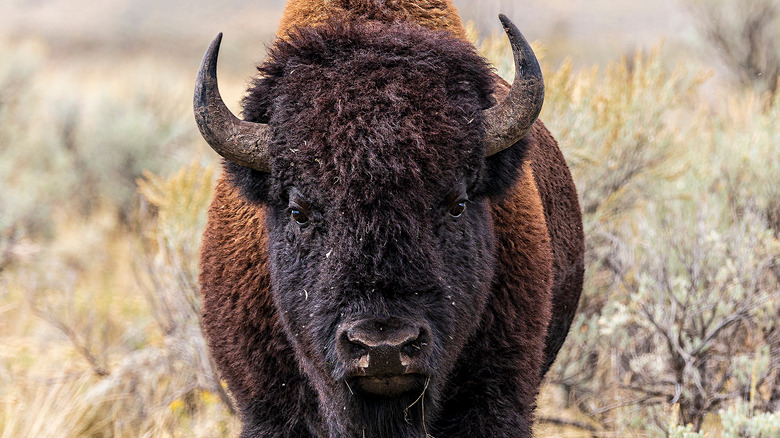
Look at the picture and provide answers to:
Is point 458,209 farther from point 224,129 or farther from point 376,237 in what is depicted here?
point 224,129

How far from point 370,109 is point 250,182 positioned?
697 millimetres

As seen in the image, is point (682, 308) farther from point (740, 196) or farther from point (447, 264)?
point (447, 264)

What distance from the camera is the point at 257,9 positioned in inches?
1978

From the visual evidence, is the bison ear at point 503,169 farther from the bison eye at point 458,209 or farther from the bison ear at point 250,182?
the bison ear at point 250,182

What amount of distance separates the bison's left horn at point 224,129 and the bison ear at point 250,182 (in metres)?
0.12

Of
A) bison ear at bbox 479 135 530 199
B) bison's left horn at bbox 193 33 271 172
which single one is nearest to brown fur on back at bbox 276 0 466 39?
bison's left horn at bbox 193 33 271 172

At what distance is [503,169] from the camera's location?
3.28m

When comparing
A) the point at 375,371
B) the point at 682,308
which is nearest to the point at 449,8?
the point at 375,371

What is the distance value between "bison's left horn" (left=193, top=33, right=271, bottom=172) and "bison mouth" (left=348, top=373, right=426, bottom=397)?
3.12ft

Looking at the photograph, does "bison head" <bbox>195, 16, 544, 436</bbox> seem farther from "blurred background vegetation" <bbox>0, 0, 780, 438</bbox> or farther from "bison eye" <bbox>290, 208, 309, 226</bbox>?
"blurred background vegetation" <bbox>0, 0, 780, 438</bbox>

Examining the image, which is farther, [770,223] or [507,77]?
[770,223]

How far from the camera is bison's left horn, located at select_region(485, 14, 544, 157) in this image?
3.05 m

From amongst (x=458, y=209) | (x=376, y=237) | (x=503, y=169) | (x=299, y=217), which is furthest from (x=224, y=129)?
(x=503, y=169)

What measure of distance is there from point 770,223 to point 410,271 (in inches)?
187
